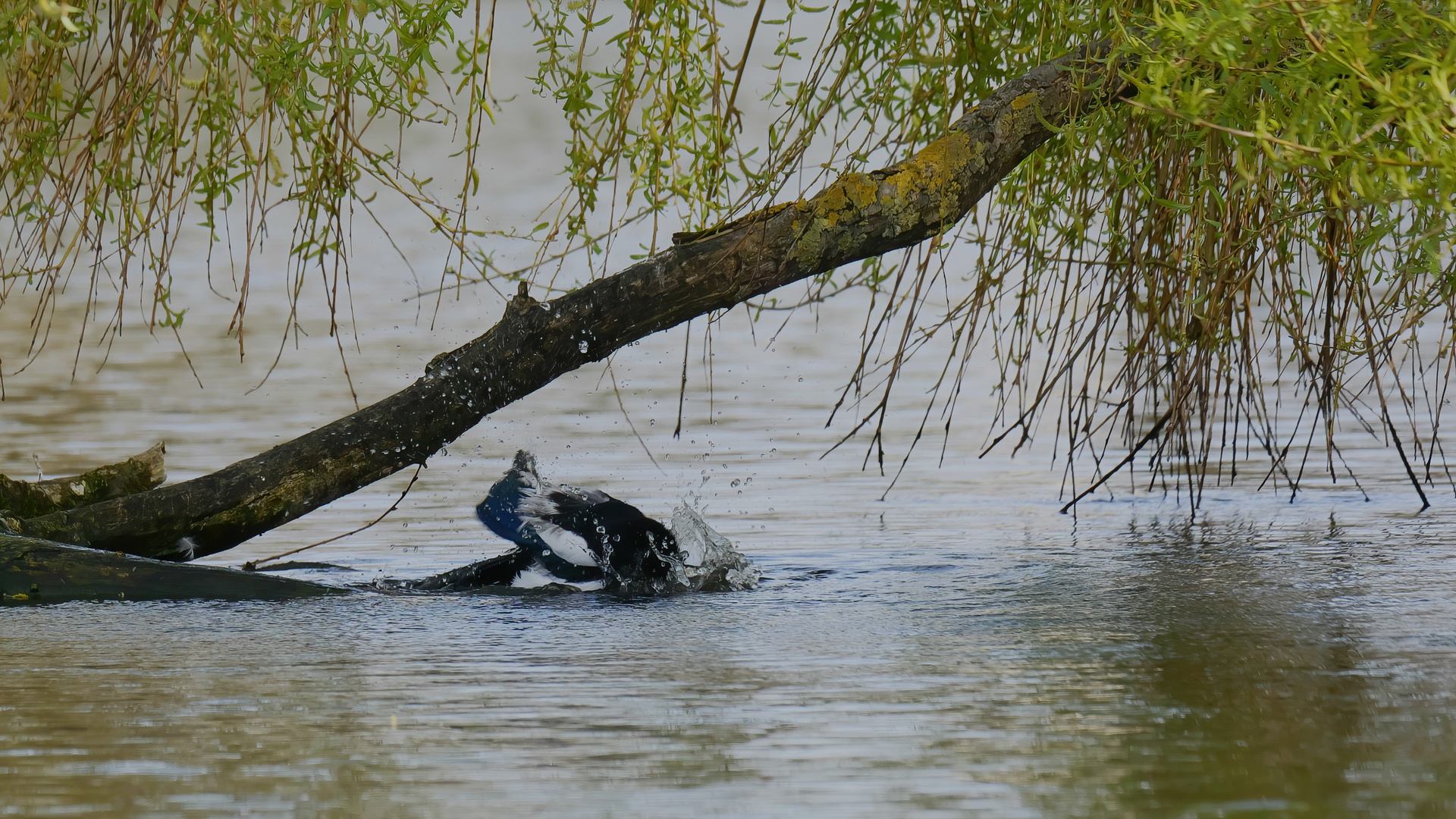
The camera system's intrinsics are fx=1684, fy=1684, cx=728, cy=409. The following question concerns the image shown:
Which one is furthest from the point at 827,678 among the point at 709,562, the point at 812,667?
the point at 709,562

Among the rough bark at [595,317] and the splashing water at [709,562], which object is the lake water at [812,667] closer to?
the splashing water at [709,562]

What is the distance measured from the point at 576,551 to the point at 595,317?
0.51 metres

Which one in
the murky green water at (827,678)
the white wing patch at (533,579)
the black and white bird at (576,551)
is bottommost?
the murky green water at (827,678)

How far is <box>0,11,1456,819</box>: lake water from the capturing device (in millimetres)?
1951

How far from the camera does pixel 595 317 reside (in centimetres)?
342

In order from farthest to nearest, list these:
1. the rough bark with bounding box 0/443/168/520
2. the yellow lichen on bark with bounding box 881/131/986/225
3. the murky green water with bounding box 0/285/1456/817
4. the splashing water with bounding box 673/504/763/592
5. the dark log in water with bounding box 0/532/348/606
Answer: the rough bark with bounding box 0/443/168/520 < the splashing water with bounding box 673/504/763/592 < the yellow lichen on bark with bounding box 881/131/986/225 < the dark log in water with bounding box 0/532/348/606 < the murky green water with bounding box 0/285/1456/817

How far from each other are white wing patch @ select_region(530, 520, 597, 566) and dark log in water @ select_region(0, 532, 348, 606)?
498 mm

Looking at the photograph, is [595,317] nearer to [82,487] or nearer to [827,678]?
[827,678]

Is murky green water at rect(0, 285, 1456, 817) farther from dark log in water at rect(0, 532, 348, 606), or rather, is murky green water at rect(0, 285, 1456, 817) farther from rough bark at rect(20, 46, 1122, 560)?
rough bark at rect(20, 46, 1122, 560)

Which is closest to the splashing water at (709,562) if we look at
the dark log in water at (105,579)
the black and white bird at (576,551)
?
the black and white bird at (576,551)

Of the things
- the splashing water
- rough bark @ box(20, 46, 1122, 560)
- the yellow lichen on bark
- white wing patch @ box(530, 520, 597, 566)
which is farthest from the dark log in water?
the yellow lichen on bark

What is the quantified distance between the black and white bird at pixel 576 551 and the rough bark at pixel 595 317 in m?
0.25

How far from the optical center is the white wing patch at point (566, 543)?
11.7 feet

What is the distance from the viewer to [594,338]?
3438 millimetres
